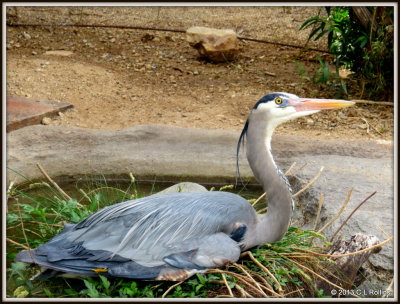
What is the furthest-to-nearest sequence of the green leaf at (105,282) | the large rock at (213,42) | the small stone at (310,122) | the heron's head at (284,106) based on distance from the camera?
the large rock at (213,42) → the small stone at (310,122) → the heron's head at (284,106) → the green leaf at (105,282)

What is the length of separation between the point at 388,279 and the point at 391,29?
379 cm

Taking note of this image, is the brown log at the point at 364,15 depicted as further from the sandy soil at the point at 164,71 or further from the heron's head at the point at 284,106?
the heron's head at the point at 284,106

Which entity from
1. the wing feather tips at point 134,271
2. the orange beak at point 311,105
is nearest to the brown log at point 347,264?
the orange beak at point 311,105

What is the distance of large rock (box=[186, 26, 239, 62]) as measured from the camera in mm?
7973

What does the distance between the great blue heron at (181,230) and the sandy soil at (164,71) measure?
298 cm

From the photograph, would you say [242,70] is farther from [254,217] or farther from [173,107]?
[254,217]

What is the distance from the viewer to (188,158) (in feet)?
16.3

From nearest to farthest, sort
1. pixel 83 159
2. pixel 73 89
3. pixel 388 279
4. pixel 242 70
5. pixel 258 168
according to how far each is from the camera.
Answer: pixel 258 168
pixel 388 279
pixel 83 159
pixel 73 89
pixel 242 70

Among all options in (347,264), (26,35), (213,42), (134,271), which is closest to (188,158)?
(347,264)

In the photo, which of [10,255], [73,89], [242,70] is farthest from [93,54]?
[10,255]

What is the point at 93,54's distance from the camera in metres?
8.38

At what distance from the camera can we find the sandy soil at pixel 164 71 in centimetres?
645

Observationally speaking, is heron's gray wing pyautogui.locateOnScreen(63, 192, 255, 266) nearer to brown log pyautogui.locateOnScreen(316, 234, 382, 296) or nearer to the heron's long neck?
the heron's long neck

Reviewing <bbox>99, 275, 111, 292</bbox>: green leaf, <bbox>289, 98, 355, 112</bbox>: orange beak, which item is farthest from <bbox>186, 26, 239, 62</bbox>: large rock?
<bbox>99, 275, 111, 292</bbox>: green leaf
